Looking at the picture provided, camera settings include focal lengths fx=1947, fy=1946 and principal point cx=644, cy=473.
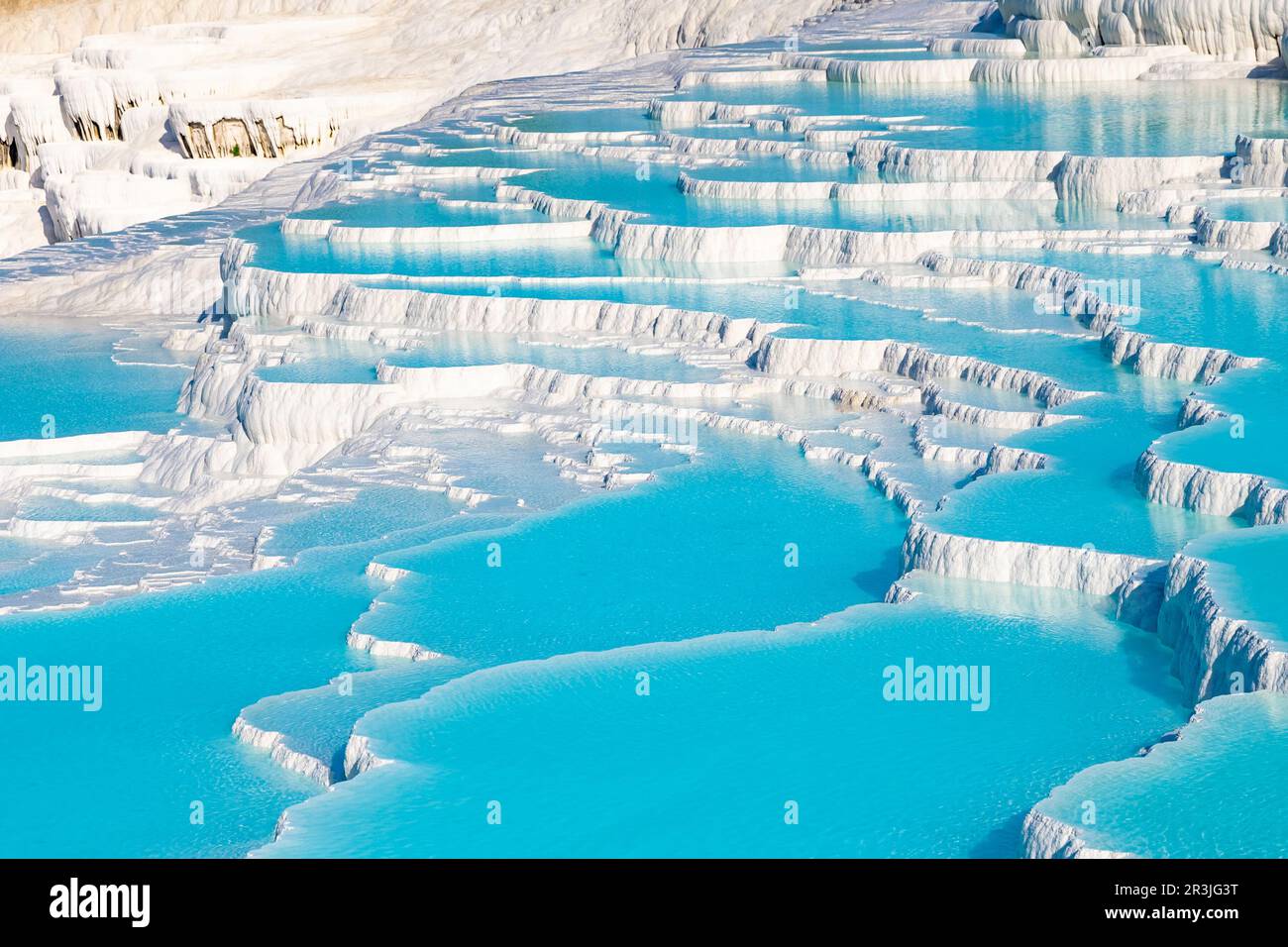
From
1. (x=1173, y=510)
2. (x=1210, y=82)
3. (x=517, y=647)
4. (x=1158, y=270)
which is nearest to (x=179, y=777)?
(x=517, y=647)

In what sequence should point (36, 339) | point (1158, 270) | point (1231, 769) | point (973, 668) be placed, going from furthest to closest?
point (36, 339) → point (1158, 270) → point (973, 668) → point (1231, 769)

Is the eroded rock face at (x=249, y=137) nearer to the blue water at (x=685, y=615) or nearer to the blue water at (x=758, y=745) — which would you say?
the blue water at (x=685, y=615)

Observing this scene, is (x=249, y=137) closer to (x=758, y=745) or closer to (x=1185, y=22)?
(x=1185, y=22)

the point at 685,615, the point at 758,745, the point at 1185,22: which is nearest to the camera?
the point at 758,745

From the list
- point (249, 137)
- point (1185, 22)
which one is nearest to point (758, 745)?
point (1185, 22)

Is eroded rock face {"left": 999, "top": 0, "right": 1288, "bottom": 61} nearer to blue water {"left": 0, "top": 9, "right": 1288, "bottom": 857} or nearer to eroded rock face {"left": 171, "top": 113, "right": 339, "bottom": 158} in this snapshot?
blue water {"left": 0, "top": 9, "right": 1288, "bottom": 857}

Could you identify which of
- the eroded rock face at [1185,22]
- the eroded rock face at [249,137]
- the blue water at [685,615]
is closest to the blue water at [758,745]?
the blue water at [685,615]

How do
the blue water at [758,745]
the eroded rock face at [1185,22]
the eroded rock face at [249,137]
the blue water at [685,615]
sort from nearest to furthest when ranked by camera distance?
1. the blue water at [758,745]
2. the blue water at [685,615]
3. the eroded rock face at [1185,22]
4. the eroded rock face at [249,137]

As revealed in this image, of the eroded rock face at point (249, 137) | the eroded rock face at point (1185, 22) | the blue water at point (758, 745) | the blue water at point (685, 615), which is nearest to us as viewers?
the blue water at point (758, 745)

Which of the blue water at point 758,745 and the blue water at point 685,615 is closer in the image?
the blue water at point 758,745

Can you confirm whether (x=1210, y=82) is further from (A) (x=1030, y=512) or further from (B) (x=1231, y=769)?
(B) (x=1231, y=769)

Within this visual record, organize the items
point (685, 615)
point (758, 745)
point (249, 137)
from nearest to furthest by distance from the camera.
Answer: point (758, 745)
point (685, 615)
point (249, 137)
